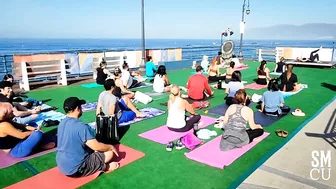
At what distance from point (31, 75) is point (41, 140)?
730 cm

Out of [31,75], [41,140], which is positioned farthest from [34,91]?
[41,140]

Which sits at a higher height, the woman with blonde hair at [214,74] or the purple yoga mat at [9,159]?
the woman with blonde hair at [214,74]

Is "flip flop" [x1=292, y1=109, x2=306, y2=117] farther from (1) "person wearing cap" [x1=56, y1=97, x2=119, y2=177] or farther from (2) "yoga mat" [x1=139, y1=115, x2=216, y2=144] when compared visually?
(1) "person wearing cap" [x1=56, y1=97, x2=119, y2=177]

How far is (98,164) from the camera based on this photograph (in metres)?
3.84

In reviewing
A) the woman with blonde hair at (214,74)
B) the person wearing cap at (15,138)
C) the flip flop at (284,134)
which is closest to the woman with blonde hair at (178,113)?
the flip flop at (284,134)

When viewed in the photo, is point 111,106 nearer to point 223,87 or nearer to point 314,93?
point 223,87

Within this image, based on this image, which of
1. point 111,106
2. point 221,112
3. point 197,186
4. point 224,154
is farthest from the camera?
point 221,112

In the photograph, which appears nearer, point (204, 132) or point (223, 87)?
point (204, 132)

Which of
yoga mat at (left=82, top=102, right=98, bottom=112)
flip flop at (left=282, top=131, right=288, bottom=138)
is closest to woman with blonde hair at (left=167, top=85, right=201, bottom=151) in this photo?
flip flop at (left=282, top=131, right=288, bottom=138)

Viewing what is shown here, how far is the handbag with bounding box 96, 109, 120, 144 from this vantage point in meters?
4.84

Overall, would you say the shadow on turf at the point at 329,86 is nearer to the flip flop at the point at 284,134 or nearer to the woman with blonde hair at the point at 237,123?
the flip flop at the point at 284,134

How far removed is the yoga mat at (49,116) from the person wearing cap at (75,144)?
3.42 metres

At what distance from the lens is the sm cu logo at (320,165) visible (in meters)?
3.77

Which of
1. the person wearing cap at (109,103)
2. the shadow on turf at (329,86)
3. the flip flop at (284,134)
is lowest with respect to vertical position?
the flip flop at (284,134)
